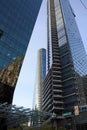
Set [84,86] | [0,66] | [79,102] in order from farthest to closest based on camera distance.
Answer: [84,86] < [79,102] < [0,66]

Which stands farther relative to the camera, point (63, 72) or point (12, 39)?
point (63, 72)

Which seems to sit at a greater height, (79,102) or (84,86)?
(84,86)

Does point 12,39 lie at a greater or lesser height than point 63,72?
lesser

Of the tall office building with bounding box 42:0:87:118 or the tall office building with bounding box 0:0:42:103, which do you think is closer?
the tall office building with bounding box 0:0:42:103

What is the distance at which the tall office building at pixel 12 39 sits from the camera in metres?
49.0

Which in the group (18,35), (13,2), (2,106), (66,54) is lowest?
(2,106)

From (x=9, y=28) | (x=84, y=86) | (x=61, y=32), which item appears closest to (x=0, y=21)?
(x=9, y=28)

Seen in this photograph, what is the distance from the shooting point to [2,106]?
3512 cm

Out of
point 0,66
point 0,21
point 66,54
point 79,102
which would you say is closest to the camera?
point 0,66

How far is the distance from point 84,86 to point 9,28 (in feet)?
313

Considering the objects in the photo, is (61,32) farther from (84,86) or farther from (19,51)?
(19,51)

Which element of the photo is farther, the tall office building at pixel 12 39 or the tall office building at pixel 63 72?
the tall office building at pixel 63 72

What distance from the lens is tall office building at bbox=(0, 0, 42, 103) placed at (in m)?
49.0

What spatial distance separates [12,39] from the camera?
179 ft
